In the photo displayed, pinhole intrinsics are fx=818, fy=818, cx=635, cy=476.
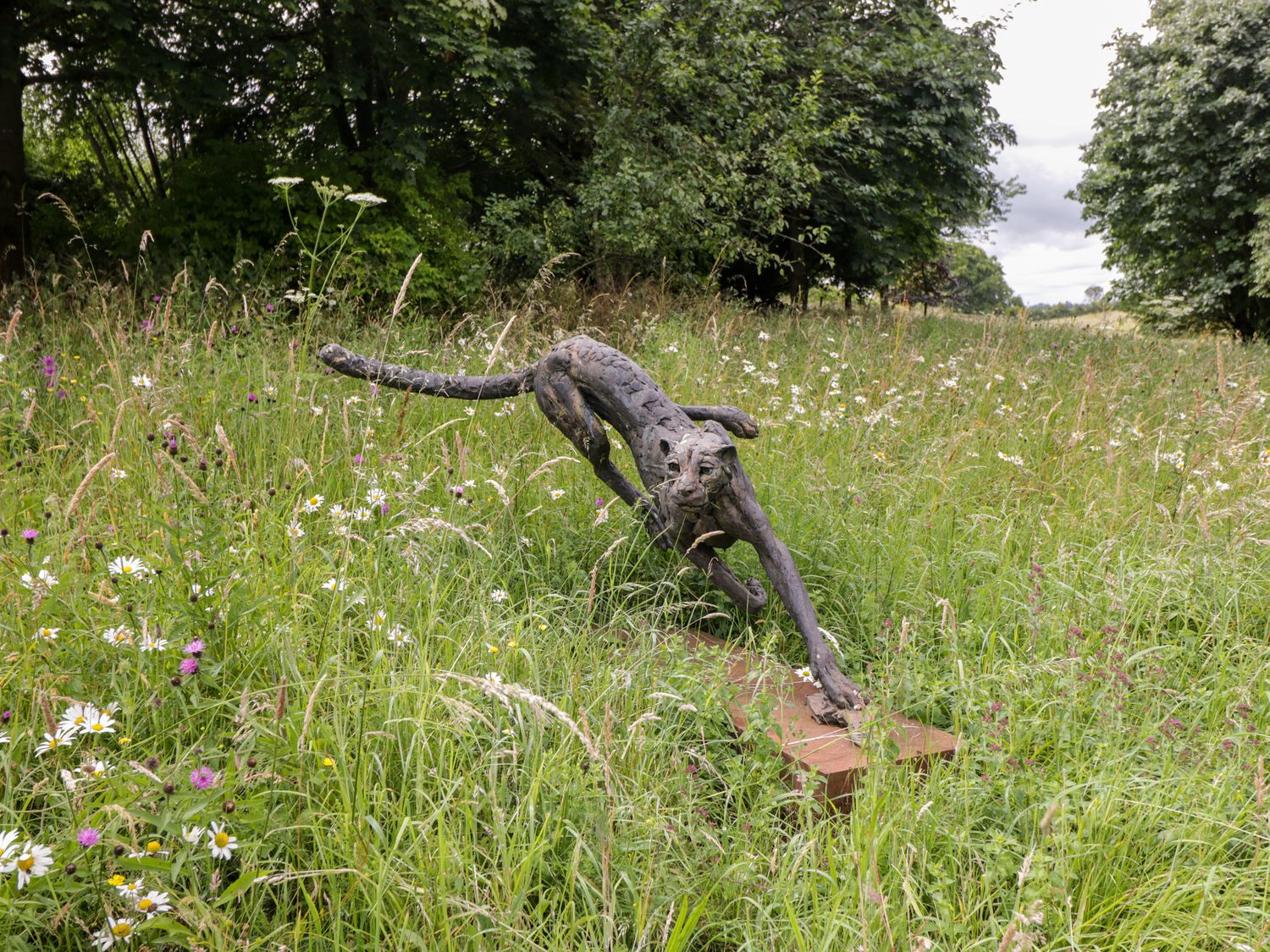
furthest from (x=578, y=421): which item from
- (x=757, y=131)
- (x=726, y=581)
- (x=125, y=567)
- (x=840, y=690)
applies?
(x=757, y=131)

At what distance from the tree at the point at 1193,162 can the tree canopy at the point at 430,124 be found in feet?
30.7

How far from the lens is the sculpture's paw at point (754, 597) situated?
339cm

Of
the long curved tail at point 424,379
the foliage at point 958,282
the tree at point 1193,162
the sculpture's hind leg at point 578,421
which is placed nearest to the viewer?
the sculpture's hind leg at point 578,421

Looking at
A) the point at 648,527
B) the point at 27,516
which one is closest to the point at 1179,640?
the point at 648,527

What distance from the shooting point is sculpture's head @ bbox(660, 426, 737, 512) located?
2.99 m

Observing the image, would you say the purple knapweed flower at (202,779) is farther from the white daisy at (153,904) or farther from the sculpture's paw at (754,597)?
the sculpture's paw at (754,597)

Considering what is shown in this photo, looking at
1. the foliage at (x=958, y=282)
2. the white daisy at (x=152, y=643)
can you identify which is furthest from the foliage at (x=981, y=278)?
the white daisy at (x=152, y=643)

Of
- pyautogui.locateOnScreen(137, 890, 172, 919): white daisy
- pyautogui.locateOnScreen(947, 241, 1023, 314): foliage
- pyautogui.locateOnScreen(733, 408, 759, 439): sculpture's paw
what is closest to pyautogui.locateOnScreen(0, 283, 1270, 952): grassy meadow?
pyautogui.locateOnScreen(137, 890, 172, 919): white daisy

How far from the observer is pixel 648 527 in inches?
143

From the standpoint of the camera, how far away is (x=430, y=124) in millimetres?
10000

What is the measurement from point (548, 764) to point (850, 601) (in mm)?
1990

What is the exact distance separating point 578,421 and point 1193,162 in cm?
1981

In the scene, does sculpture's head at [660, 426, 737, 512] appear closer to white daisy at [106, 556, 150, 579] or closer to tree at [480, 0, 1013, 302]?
white daisy at [106, 556, 150, 579]

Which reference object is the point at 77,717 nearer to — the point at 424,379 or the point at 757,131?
the point at 424,379
